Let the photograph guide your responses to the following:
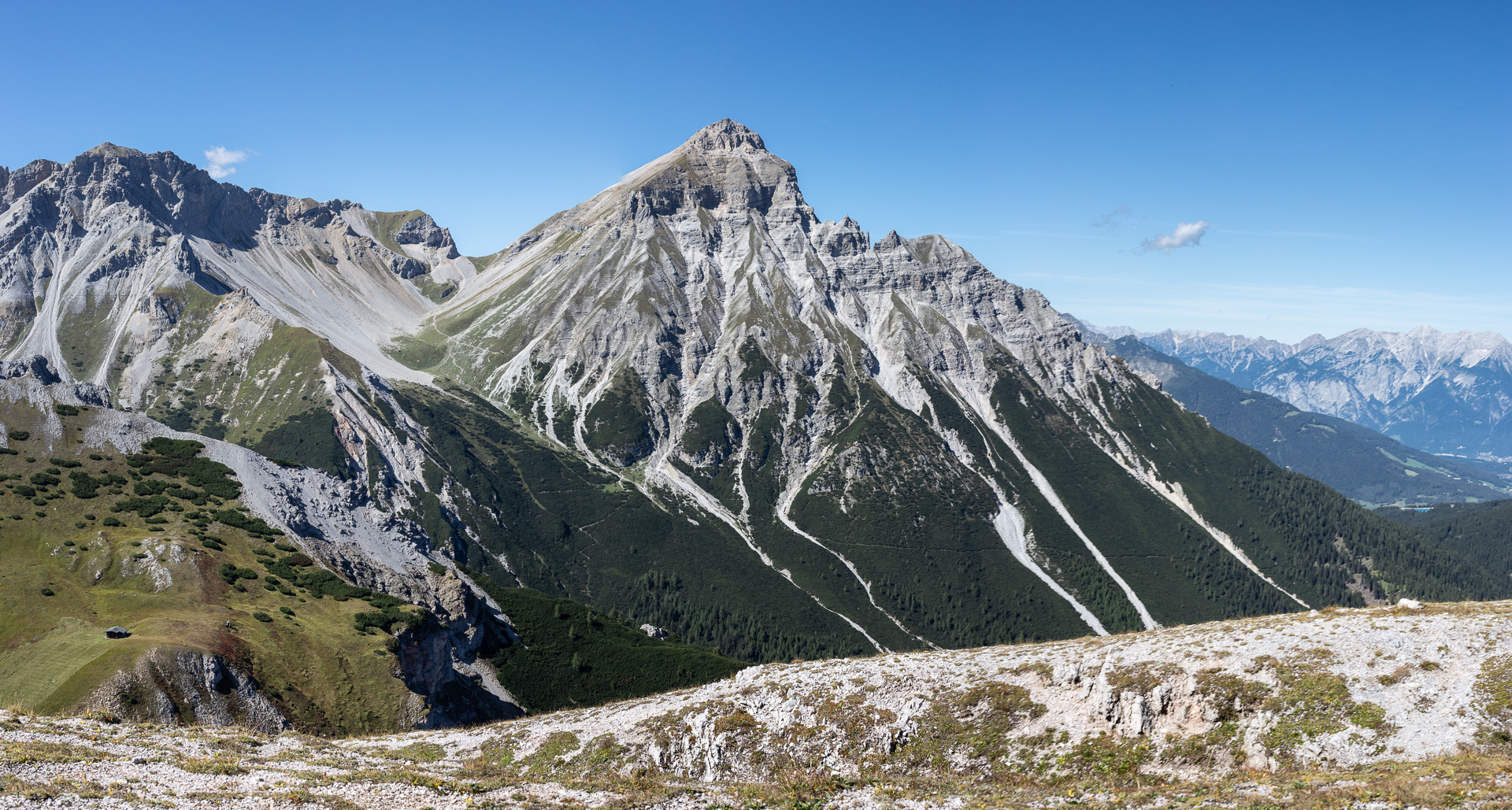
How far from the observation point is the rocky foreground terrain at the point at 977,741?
35938 mm

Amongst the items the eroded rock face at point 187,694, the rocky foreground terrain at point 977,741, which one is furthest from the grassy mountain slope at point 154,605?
the rocky foreground terrain at point 977,741

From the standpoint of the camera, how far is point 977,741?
49844 mm

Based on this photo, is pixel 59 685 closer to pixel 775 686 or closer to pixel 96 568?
pixel 96 568

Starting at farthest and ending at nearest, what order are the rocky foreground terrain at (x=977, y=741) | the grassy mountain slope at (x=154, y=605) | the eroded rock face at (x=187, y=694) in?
the grassy mountain slope at (x=154, y=605) < the eroded rock face at (x=187, y=694) < the rocky foreground terrain at (x=977, y=741)

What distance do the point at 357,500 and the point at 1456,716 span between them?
160303 mm

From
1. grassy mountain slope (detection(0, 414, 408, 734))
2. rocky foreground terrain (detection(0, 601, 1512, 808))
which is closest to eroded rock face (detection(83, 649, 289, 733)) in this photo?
grassy mountain slope (detection(0, 414, 408, 734))

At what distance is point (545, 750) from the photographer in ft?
186

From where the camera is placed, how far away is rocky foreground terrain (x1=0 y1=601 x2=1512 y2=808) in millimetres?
35938

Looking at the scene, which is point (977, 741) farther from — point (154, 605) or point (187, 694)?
point (154, 605)

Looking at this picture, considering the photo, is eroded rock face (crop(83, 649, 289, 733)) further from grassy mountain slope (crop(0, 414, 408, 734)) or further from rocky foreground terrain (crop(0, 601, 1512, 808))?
rocky foreground terrain (crop(0, 601, 1512, 808))

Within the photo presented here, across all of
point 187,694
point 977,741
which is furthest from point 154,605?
point 977,741

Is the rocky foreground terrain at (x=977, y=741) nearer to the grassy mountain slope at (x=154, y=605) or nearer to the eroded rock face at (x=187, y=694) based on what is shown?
the eroded rock face at (x=187, y=694)

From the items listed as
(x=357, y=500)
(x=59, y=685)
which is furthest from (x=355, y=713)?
(x=357, y=500)

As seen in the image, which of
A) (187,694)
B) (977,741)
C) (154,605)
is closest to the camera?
(977,741)
